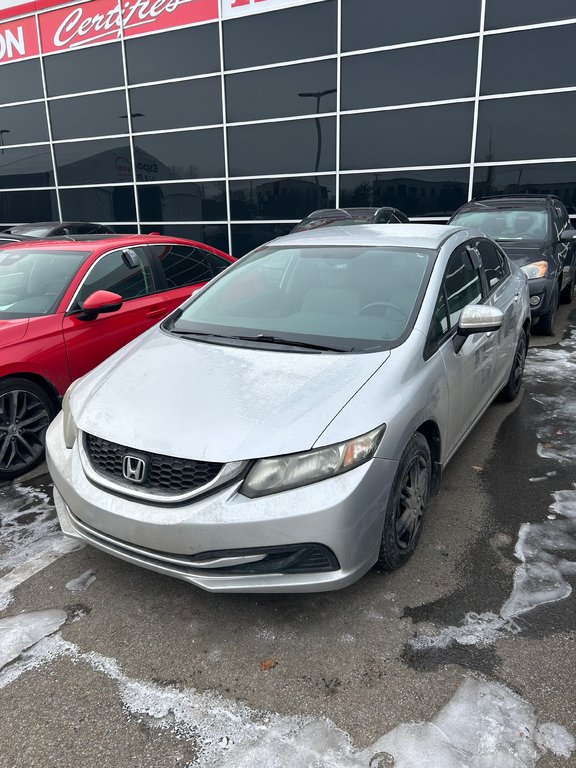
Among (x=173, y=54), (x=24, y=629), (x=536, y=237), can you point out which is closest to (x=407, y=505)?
(x=24, y=629)

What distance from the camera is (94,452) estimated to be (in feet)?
8.47

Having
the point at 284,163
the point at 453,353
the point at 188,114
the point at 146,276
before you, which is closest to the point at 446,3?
the point at 284,163

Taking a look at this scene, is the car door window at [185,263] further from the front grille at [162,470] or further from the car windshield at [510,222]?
the car windshield at [510,222]

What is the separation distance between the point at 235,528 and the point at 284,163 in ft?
37.9

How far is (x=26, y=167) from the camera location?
613 inches

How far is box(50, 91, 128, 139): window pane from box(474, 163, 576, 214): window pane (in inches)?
344

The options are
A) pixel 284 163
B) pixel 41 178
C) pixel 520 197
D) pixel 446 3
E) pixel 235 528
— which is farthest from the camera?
pixel 41 178

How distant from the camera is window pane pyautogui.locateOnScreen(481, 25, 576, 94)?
10016 millimetres

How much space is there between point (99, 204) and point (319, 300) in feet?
43.6

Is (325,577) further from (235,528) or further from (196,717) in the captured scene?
(196,717)

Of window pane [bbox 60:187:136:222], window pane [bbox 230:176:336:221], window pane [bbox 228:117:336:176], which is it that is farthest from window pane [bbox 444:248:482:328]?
window pane [bbox 60:187:136:222]

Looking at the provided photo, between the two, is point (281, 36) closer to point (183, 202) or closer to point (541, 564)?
point (183, 202)

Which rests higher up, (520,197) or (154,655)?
(520,197)

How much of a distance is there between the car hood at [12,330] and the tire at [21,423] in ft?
0.86
